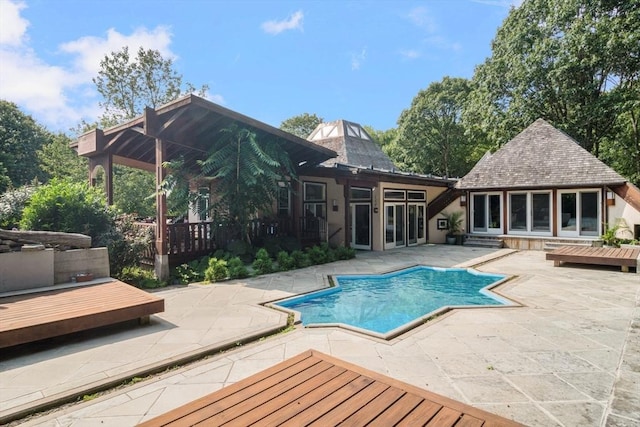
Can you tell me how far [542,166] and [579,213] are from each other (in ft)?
7.37

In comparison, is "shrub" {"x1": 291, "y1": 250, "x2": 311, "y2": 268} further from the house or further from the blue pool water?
the house

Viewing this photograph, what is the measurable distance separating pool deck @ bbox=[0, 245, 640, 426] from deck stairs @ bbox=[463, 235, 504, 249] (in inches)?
315

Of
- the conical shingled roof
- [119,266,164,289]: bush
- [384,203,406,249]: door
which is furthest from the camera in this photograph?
the conical shingled roof

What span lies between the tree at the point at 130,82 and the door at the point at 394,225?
53.5ft

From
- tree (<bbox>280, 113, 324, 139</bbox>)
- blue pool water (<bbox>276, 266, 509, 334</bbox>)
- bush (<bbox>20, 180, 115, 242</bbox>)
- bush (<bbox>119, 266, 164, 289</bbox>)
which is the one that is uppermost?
tree (<bbox>280, 113, 324, 139</bbox>)

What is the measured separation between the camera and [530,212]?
1391cm

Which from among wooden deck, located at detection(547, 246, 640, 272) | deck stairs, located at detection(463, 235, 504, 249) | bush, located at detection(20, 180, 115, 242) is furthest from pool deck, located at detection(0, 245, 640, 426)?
deck stairs, located at detection(463, 235, 504, 249)

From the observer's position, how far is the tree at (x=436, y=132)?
24.3 metres

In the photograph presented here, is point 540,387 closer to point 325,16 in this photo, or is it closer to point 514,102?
point 325,16

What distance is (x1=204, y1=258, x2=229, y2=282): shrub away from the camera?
738cm

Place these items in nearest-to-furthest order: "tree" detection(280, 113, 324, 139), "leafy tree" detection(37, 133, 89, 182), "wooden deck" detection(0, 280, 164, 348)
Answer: "wooden deck" detection(0, 280, 164, 348) < "leafy tree" detection(37, 133, 89, 182) < "tree" detection(280, 113, 324, 139)

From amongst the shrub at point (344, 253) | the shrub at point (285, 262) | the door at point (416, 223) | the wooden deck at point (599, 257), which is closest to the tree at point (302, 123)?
the door at point (416, 223)

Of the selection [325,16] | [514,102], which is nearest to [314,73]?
[325,16]

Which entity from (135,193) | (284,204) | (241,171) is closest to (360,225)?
(284,204)
